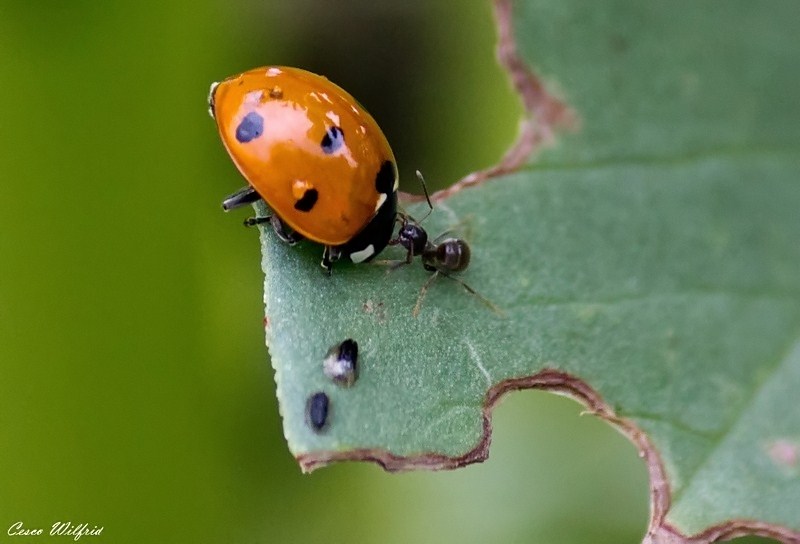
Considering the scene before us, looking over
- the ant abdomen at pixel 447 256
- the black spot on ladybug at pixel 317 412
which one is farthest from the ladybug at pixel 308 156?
the black spot on ladybug at pixel 317 412

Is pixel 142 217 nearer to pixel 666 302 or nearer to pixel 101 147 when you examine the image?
pixel 101 147

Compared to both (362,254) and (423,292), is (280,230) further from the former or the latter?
(423,292)

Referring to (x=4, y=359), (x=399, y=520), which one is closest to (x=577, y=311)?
(x=399, y=520)

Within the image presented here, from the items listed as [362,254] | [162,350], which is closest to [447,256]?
[362,254]

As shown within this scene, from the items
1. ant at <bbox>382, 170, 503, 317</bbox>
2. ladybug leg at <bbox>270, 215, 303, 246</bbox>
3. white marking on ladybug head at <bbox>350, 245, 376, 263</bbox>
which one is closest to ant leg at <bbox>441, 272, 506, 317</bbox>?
ant at <bbox>382, 170, 503, 317</bbox>

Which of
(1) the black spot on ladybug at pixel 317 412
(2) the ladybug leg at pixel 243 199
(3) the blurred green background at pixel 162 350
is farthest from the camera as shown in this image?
(3) the blurred green background at pixel 162 350

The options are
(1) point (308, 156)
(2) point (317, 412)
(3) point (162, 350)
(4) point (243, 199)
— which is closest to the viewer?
(2) point (317, 412)

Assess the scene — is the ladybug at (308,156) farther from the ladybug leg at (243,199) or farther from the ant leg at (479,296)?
the ant leg at (479,296)
